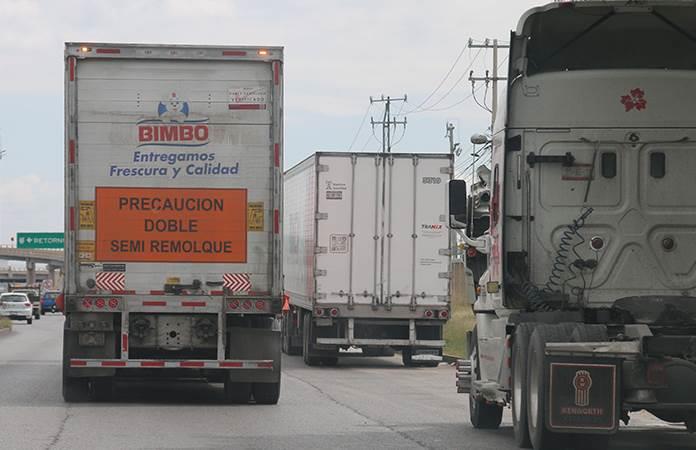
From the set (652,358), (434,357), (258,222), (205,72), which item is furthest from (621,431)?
(434,357)

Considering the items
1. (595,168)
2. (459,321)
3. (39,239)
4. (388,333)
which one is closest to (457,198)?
(595,168)

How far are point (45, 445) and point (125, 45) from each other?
6625mm

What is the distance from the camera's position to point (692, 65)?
13.1 m

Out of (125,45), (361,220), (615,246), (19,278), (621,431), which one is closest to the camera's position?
(615,246)

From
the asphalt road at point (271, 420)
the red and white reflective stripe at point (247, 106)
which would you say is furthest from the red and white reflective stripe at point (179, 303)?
the red and white reflective stripe at point (247, 106)

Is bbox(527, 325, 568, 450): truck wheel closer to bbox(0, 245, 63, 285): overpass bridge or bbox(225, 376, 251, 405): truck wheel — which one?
bbox(225, 376, 251, 405): truck wheel

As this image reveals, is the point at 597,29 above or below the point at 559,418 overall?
above

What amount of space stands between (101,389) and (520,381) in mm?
7973

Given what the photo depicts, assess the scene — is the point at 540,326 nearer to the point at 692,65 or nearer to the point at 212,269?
the point at 692,65

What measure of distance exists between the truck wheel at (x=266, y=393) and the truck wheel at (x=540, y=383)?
6790 millimetres

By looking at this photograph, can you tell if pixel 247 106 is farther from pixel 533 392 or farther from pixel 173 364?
pixel 533 392

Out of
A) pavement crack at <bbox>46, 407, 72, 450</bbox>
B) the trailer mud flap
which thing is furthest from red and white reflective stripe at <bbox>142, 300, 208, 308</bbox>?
the trailer mud flap

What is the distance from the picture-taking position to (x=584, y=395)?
1120 centimetres

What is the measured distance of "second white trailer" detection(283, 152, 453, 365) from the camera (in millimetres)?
28109
